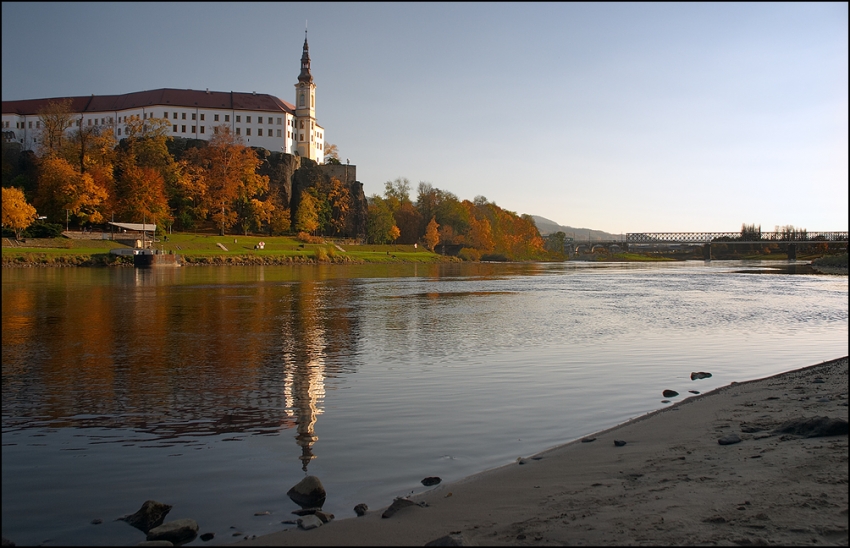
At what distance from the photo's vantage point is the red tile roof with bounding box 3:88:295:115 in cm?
13362

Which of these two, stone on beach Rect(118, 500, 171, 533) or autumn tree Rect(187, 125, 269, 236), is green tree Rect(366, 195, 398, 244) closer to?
autumn tree Rect(187, 125, 269, 236)

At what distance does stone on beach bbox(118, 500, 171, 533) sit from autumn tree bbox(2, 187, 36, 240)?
69961 millimetres

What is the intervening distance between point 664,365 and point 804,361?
12.9ft

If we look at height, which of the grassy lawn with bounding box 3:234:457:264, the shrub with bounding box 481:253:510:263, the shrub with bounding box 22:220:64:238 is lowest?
the shrub with bounding box 481:253:510:263

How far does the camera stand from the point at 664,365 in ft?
54.4

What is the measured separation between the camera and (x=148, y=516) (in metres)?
6.59

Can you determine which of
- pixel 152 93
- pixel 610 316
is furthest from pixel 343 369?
pixel 152 93

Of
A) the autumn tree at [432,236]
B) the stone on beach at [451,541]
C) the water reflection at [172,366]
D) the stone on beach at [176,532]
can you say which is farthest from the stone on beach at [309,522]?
the autumn tree at [432,236]

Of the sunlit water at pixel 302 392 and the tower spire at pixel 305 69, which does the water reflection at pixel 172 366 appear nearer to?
the sunlit water at pixel 302 392

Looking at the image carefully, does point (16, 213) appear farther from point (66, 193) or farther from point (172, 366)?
point (172, 366)

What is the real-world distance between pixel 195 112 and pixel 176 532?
142 meters

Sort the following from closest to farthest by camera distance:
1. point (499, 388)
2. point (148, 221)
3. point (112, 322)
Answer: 1. point (499, 388)
2. point (112, 322)
3. point (148, 221)

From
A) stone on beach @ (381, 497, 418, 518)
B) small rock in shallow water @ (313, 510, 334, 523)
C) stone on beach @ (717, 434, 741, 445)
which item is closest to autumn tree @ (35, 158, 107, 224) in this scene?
small rock in shallow water @ (313, 510, 334, 523)

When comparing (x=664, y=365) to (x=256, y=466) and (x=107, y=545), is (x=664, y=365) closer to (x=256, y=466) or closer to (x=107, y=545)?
(x=256, y=466)
